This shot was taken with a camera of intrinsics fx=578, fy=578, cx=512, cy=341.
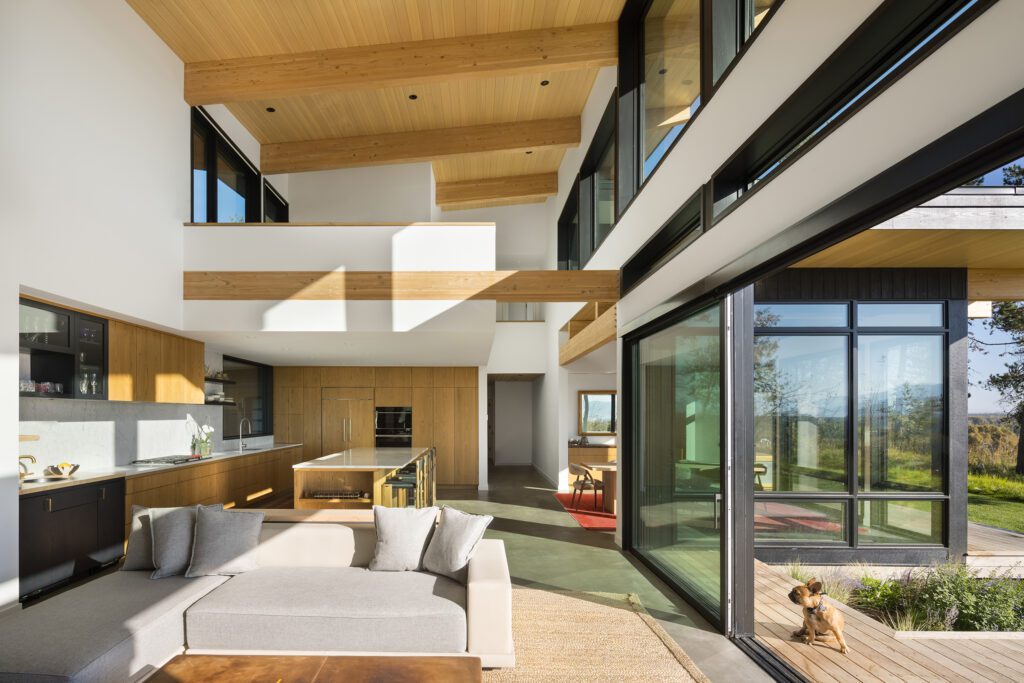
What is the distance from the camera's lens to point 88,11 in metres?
4.72

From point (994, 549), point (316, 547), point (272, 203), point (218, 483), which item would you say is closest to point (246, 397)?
point (218, 483)

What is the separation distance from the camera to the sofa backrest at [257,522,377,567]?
13.3 feet

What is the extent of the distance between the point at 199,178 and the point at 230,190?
0.93 meters

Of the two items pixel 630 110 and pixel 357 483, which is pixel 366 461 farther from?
pixel 630 110

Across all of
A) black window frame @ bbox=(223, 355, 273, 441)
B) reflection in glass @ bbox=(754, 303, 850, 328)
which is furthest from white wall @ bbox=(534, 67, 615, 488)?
black window frame @ bbox=(223, 355, 273, 441)

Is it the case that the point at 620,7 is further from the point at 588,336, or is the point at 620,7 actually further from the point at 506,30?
the point at 588,336

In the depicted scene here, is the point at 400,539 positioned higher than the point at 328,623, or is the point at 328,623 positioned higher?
the point at 400,539

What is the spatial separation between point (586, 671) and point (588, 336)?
5.39 meters

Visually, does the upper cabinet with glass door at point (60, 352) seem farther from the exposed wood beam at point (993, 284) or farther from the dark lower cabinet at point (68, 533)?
the exposed wood beam at point (993, 284)

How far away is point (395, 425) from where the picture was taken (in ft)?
35.5

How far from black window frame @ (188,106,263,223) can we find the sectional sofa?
14.9 ft

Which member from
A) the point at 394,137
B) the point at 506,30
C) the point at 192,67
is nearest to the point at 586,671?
the point at 506,30

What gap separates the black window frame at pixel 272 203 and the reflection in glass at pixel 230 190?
795 mm

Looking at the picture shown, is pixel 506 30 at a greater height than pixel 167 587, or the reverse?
pixel 506 30
